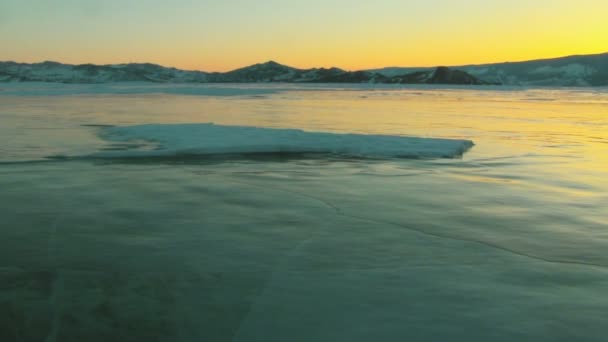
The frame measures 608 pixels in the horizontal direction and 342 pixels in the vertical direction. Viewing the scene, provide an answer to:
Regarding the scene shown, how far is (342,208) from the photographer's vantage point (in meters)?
5.79

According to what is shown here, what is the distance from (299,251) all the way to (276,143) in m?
6.72

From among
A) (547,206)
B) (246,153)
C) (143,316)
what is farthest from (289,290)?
(246,153)

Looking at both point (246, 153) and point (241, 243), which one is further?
point (246, 153)

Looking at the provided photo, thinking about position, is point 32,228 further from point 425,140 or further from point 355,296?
point 425,140

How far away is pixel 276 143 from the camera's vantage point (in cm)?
1085

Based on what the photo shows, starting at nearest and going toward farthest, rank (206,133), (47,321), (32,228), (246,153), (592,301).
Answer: (47,321) → (592,301) → (32,228) → (246,153) → (206,133)

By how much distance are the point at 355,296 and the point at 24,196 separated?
172 inches

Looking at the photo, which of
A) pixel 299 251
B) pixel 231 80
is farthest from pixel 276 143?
pixel 231 80

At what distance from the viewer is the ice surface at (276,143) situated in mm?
10171

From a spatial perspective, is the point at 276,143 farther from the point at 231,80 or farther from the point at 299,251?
the point at 231,80

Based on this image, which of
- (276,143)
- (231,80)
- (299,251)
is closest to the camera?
(299,251)

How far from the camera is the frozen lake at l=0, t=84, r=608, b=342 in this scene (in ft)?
9.87

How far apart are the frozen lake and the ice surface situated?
130cm

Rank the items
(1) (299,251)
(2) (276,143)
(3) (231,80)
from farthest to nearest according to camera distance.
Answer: (3) (231,80) → (2) (276,143) → (1) (299,251)
